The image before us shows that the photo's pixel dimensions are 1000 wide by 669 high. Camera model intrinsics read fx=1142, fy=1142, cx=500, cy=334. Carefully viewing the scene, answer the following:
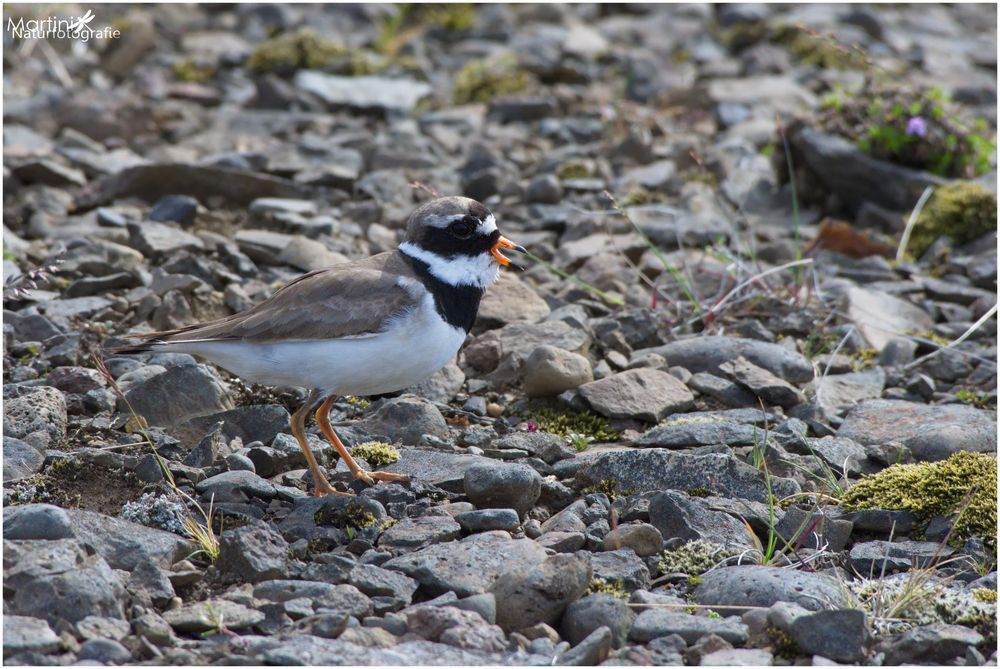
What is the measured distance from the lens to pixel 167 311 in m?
7.86

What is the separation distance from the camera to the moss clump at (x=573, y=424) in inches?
275

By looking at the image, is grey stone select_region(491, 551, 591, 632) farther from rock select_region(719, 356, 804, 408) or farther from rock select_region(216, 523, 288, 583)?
rock select_region(719, 356, 804, 408)

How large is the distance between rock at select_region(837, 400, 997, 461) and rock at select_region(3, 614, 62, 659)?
15.2ft

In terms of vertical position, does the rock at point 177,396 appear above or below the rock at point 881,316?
above

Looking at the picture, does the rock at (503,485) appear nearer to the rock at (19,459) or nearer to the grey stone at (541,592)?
the grey stone at (541,592)

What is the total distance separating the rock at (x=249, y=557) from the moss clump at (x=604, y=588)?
53.3 inches

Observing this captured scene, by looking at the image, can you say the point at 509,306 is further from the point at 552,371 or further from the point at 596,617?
the point at 596,617

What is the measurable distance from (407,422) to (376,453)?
1.47ft

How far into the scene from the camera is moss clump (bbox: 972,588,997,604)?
4.97 metres

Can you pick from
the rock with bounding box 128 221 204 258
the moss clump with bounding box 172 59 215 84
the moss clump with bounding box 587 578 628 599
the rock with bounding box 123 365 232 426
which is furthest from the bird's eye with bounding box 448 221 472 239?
the moss clump with bounding box 172 59 215 84

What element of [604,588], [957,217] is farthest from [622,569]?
[957,217]

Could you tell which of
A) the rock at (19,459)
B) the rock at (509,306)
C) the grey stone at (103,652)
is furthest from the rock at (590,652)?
the rock at (509,306)

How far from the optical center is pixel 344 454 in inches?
248

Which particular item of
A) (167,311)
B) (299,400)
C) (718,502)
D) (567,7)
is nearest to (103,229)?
(167,311)
